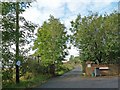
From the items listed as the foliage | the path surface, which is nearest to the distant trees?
the foliage

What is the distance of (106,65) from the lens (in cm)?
3866

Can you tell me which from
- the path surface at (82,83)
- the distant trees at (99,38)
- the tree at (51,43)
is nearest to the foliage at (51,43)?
the tree at (51,43)

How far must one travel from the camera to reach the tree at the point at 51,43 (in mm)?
38656

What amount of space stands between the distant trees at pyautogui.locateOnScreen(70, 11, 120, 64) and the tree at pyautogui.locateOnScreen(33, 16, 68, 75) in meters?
2.16

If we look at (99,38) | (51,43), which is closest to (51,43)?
(51,43)

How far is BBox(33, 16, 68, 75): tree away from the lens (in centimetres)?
3866

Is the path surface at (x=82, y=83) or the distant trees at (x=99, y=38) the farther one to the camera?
the distant trees at (x=99, y=38)

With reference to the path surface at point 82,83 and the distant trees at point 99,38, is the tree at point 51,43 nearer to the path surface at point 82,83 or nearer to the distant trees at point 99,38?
the distant trees at point 99,38

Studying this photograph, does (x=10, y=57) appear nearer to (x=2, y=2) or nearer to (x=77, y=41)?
(x=2, y=2)

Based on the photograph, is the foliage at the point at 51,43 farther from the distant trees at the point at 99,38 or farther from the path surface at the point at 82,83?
the path surface at the point at 82,83

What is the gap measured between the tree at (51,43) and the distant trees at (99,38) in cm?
216

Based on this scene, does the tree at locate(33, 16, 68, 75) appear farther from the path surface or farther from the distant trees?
the path surface

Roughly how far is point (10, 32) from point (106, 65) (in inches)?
930

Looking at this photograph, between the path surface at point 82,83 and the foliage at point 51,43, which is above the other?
the foliage at point 51,43
